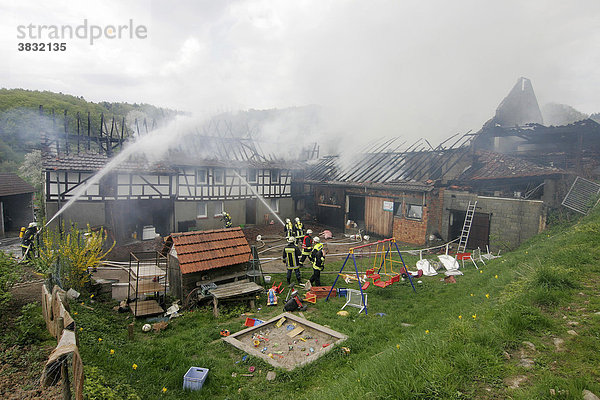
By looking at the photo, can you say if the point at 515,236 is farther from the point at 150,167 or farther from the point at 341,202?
the point at 150,167

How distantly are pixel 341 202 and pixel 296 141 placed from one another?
10.4 metres

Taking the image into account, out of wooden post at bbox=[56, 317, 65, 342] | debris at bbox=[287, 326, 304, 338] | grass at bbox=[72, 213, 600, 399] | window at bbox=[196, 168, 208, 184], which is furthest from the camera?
window at bbox=[196, 168, 208, 184]

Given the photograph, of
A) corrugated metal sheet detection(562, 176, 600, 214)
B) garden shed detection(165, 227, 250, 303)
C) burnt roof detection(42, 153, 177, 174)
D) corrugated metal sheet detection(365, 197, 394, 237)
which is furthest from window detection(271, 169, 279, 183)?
corrugated metal sheet detection(562, 176, 600, 214)

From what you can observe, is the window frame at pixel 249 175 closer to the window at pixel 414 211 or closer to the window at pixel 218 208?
the window at pixel 218 208

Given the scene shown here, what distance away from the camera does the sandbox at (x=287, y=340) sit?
5.99 m

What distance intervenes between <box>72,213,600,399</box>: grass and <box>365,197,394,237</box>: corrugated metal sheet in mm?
9238

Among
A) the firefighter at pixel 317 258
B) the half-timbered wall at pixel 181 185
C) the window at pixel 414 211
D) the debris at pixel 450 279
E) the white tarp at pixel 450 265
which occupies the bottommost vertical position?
the debris at pixel 450 279

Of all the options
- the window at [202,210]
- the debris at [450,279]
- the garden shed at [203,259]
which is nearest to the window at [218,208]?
the window at [202,210]

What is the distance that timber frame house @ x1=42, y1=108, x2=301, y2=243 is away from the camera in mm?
16016

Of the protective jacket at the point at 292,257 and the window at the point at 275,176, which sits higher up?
the window at the point at 275,176

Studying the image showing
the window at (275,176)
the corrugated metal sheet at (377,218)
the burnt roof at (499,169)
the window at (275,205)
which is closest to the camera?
the burnt roof at (499,169)

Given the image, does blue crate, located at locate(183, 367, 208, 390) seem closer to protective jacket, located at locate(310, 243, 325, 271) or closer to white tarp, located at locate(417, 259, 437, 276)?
protective jacket, located at locate(310, 243, 325, 271)

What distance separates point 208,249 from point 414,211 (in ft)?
38.9

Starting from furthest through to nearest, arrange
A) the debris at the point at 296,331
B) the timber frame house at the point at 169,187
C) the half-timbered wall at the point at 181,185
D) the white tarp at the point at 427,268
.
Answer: the timber frame house at the point at 169,187 < the half-timbered wall at the point at 181,185 < the white tarp at the point at 427,268 < the debris at the point at 296,331
